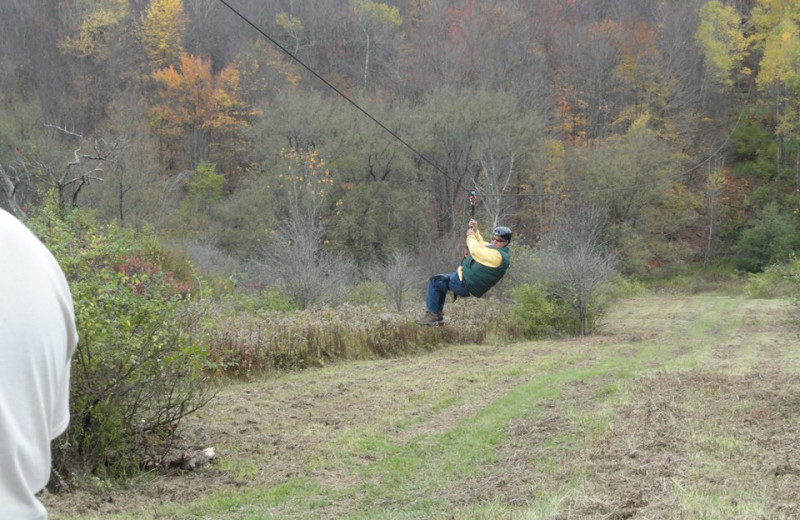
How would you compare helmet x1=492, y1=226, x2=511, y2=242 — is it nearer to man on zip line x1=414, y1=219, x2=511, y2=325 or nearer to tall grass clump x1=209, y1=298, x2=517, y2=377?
man on zip line x1=414, y1=219, x2=511, y2=325

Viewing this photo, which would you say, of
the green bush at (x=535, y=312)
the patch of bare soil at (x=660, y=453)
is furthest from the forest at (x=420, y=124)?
the patch of bare soil at (x=660, y=453)

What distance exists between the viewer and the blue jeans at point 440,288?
10977 mm

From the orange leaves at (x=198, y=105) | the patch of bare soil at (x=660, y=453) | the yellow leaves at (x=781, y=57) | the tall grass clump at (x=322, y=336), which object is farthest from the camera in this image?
the orange leaves at (x=198, y=105)

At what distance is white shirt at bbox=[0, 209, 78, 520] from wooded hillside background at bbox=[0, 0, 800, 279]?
34.6 meters

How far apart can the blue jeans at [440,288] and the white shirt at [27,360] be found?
32.2 feet

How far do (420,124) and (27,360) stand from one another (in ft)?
151

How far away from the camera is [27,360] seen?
1053 mm

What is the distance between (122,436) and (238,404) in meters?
3.26

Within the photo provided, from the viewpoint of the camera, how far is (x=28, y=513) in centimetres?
111

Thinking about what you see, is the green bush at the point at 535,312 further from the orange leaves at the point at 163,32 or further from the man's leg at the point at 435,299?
the orange leaves at the point at 163,32

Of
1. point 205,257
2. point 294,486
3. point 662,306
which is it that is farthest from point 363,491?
point 662,306

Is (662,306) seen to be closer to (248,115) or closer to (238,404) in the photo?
(238,404)

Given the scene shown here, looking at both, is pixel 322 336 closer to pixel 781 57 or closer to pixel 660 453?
pixel 660 453

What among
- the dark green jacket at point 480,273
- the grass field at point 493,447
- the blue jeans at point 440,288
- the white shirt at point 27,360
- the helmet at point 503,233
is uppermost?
the white shirt at point 27,360
